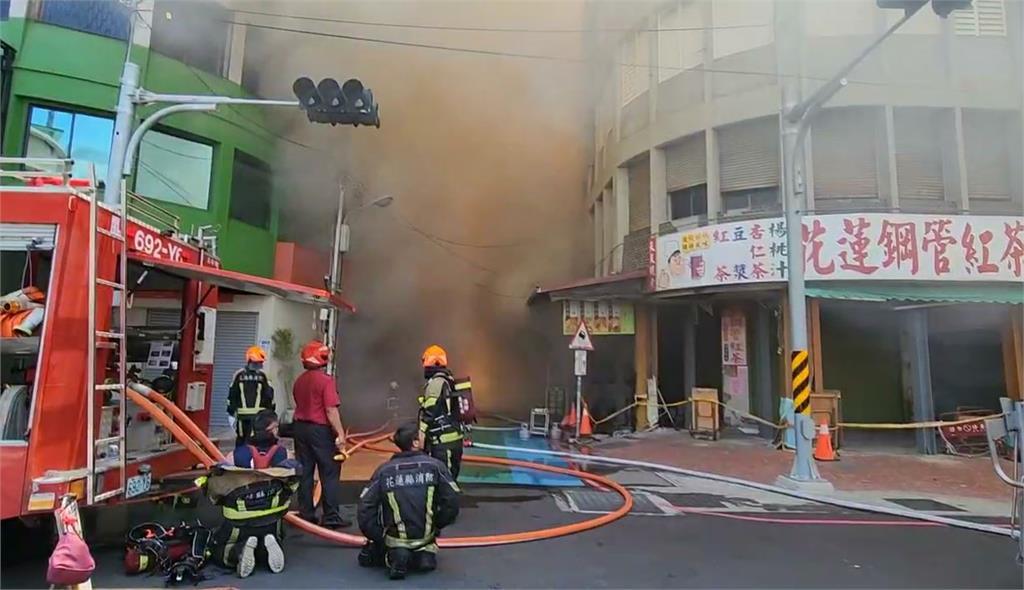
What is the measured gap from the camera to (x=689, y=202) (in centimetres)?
1037

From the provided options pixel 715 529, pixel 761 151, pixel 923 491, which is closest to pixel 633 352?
Result: pixel 761 151

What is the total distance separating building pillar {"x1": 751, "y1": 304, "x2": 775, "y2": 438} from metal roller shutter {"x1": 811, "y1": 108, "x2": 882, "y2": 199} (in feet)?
6.86

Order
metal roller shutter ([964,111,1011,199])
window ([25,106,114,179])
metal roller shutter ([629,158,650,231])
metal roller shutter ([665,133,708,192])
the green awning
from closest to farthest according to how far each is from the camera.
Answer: the green awning, window ([25,106,114,179]), metal roller shutter ([964,111,1011,199]), metal roller shutter ([665,133,708,192]), metal roller shutter ([629,158,650,231])

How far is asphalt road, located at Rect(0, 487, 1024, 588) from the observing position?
3.18 metres

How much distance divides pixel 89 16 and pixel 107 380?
26.5ft

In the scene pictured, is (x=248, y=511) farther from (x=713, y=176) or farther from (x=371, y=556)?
(x=713, y=176)

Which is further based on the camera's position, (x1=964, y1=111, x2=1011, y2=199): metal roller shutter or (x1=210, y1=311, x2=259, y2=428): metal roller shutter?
(x1=210, y1=311, x2=259, y2=428): metal roller shutter

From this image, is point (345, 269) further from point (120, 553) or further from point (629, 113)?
point (120, 553)

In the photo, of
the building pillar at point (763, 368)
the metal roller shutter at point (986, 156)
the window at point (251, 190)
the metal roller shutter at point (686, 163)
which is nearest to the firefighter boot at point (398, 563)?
the building pillar at point (763, 368)

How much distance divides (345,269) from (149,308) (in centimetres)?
903

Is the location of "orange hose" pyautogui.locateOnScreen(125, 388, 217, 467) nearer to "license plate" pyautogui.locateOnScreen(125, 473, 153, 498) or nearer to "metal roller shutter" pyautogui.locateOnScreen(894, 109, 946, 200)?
"license plate" pyautogui.locateOnScreen(125, 473, 153, 498)

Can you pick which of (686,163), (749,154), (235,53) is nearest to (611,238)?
(686,163)

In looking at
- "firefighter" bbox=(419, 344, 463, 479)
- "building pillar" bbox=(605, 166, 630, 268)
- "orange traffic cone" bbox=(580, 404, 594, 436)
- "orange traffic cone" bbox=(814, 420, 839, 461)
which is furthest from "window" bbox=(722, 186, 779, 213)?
"firefighter" bbox=(419, 344, 463, 479)

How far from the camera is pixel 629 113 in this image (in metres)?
11.7
